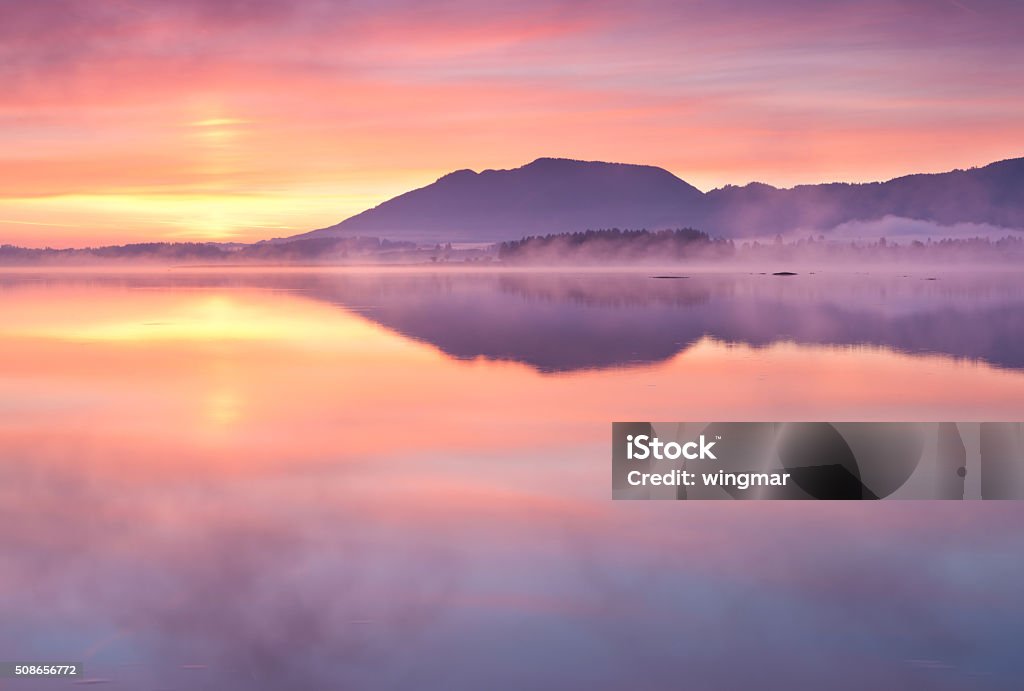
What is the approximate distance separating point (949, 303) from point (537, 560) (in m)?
55.4

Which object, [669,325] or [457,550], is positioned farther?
[669,325]

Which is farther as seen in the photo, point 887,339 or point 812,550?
point 887,339

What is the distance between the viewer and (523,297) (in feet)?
227

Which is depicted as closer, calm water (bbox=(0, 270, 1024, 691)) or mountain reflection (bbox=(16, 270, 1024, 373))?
calm water (bbox=(0, 270, 1024, 691))

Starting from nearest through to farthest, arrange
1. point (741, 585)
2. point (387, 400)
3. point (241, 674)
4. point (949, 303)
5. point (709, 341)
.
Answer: point (241, 674)
point (741, 585)
point (387, 400)
point (709, 341)
point (949, 303)

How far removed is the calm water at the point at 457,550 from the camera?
871 cm

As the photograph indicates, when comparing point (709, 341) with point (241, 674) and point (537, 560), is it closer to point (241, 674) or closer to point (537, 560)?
point (537, 560)

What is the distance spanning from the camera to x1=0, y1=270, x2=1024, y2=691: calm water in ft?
28.6

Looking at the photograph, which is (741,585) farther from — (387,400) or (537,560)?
(387,400)

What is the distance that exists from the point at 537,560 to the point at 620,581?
952 mm

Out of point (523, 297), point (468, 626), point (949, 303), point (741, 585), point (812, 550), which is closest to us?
point (468, 626)

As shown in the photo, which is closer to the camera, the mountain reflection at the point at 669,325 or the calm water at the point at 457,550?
the calm water at the point at 457,550

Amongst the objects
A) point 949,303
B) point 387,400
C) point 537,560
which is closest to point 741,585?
point 537,560

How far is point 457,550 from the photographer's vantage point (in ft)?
36.9
